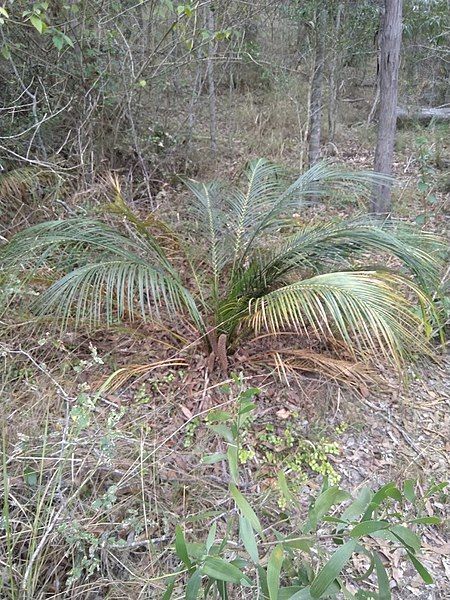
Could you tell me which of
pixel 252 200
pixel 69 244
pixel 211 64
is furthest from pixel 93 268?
pixel 211 64

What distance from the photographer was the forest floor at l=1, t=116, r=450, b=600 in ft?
4.87

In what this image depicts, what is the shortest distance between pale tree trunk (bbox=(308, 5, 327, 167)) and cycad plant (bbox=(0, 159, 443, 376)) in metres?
1.70

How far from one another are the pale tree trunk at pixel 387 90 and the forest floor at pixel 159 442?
1.70m

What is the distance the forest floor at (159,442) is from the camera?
1484 mm

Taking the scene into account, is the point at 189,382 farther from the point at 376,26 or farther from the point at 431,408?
the point at 376,26

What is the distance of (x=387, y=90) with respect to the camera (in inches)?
140

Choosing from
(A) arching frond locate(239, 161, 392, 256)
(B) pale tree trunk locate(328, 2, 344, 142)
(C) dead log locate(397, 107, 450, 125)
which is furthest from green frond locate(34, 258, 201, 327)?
(C) dead log locate(397, 107, 450, 125)

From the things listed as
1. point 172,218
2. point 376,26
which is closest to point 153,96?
point 172,218

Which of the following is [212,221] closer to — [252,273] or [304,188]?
[252,273]

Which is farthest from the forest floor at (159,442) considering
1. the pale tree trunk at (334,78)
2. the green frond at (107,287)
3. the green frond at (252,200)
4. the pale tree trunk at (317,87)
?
the pale tree trunk at (334,78)

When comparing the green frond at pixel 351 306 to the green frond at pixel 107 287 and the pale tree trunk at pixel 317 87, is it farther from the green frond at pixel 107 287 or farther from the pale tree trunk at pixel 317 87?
the pale tree trunk at pixel 317 87

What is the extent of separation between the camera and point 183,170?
461 cm

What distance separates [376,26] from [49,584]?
240 inches

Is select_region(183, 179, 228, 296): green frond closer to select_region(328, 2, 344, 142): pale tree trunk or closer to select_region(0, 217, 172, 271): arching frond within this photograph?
select_region(0, 217, 172, 271): arching frond
